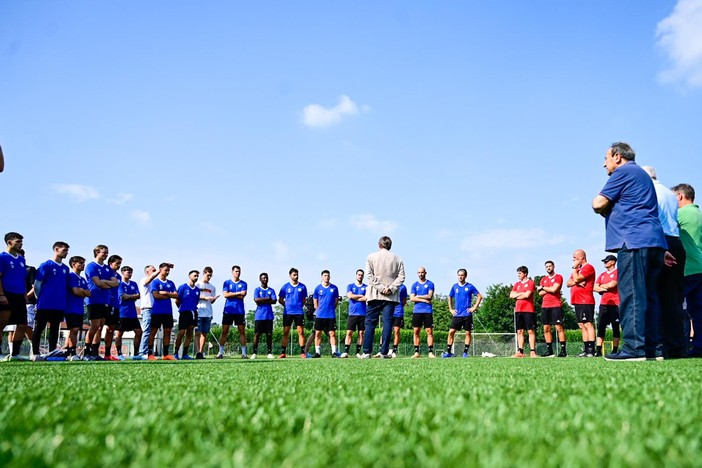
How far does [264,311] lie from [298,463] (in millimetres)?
14798

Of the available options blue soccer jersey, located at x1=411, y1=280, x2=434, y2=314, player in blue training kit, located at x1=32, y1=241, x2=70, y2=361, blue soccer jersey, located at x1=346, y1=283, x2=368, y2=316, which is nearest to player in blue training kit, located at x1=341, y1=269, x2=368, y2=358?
blue soccer jersey, located at x1=346, y1=283, x2=368, y2=316

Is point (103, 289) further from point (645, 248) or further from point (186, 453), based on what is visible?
point (186, 453)

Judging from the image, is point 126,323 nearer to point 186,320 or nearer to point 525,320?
point 186,320

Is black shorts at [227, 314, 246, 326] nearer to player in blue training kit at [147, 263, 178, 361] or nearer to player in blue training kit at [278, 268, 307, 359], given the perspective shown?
player in blue training kit at [278, 268, 307, 359]

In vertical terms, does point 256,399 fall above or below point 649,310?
below

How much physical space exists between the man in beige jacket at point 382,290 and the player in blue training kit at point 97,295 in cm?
538

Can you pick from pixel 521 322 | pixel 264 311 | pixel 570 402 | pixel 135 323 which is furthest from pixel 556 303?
pixel 570 402

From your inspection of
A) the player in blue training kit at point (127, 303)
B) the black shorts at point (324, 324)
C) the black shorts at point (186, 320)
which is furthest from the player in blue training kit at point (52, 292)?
the black shorts at point (324, 324)

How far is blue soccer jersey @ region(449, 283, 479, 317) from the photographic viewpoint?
49.7 feet

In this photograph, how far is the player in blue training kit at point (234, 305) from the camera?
14438 millimetres

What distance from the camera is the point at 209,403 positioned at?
2195mm

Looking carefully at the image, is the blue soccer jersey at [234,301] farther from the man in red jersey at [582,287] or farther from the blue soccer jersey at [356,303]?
the man in red jersey at [582,287]

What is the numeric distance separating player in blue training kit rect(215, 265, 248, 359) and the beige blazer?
5.56 metres

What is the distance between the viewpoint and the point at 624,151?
6.05m
